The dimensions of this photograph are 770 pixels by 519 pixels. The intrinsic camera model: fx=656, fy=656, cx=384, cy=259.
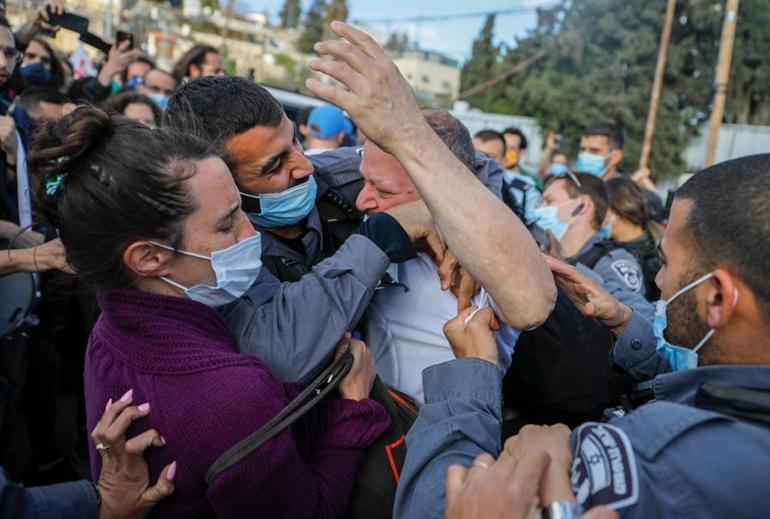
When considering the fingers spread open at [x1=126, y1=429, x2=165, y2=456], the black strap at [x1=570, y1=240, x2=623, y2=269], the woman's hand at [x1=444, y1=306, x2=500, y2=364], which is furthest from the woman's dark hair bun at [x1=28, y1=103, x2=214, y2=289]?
the black strap at [x1=570, y1=240, x2=623, y2=269]

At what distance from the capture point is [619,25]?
33.8 meters

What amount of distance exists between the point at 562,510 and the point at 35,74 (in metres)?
6.36

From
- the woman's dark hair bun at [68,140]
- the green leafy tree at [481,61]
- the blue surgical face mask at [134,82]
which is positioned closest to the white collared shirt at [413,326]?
the woman's dark hair bun at [68,140]

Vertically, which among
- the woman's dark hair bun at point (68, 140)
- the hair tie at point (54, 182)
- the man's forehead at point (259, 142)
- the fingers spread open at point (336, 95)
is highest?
the fingers spread open at point (336, 95)

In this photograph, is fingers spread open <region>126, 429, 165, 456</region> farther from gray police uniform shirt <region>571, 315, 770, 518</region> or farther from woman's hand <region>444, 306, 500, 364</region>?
gray police uniform shirt <region>571, 315, 770, 518</region>

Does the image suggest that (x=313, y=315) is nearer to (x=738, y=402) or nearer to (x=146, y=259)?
(x=146, y=259)

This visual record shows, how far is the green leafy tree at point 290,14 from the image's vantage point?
7288 cm

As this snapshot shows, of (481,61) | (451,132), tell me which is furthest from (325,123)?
(481,61)

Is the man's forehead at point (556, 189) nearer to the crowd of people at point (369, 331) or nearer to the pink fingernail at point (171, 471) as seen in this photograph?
the crowd of people at point (369, 331)

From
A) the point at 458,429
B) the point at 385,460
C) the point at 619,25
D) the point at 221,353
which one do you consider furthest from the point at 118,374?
the point at 619,25

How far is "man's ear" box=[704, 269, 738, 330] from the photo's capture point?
1.36m

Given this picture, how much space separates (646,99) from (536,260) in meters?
34.5

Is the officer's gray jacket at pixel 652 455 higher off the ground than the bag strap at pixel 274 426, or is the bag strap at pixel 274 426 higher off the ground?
the officer's gray jacket at pixel 652 455

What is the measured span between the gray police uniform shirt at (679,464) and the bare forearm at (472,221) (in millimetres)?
372
